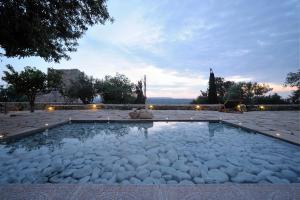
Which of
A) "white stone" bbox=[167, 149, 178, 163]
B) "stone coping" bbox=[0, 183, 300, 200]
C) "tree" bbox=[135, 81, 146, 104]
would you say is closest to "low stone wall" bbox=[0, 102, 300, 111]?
"tree" bbox=[135, 81, 146, 104]

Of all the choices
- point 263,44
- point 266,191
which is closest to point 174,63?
point 263,44

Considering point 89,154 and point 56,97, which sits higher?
point 56,97

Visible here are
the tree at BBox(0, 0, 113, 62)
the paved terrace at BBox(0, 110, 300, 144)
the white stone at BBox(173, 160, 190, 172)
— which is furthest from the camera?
the paved terrace at BBox(0, 110, 300, 144)

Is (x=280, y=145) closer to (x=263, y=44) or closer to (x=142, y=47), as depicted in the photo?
(x=263, y=44)

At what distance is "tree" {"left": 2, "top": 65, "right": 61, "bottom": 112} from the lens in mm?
13906

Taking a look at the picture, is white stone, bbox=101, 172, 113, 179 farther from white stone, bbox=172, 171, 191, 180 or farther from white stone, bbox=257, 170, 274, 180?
white stone, bbox=257, 170, 274, 180

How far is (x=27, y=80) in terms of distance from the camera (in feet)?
45.9

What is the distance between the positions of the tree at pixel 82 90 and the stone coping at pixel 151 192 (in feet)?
62.4

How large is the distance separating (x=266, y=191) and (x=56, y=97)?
2685 cm

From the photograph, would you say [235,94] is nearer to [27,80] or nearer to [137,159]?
[137,159]

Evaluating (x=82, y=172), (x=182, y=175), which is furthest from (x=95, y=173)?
(x=182, y=175)

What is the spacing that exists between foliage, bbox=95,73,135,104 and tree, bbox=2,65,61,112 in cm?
778

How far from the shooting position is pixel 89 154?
18.4ft

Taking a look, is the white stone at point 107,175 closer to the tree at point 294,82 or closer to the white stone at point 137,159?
the white stone at point 137,159
